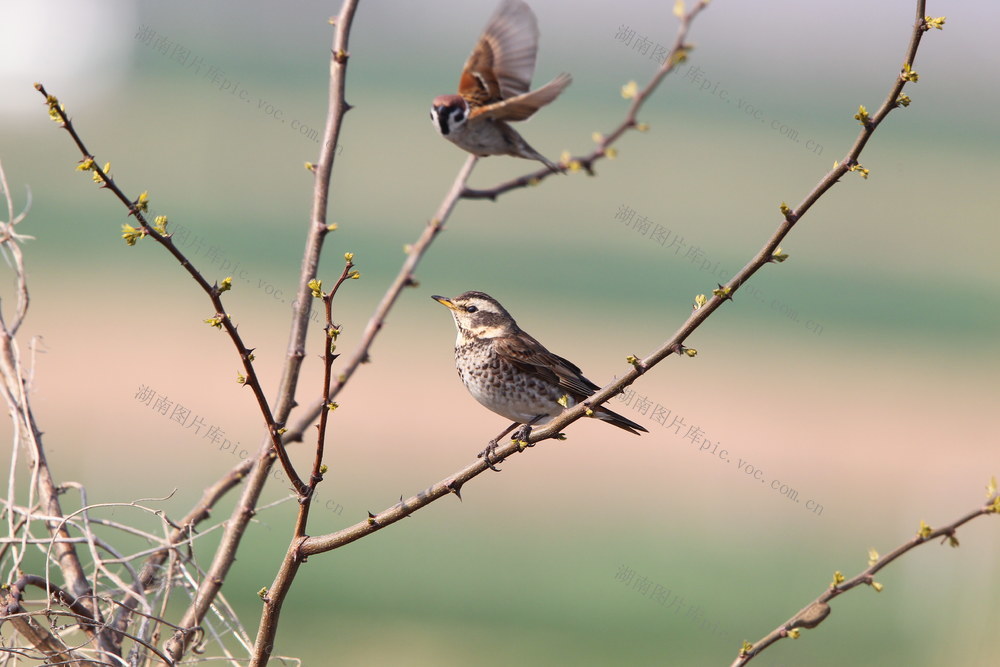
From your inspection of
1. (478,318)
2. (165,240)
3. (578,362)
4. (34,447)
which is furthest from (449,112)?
(578,362)

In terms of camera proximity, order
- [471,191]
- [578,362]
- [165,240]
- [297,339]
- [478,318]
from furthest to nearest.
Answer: [578,362] < [478,318] < [297,339] < [471,191] < [165,240]

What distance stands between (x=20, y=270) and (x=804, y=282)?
33.6 meters

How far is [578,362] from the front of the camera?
21.7m

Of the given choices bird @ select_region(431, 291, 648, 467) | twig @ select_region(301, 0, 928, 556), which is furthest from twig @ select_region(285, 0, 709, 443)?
bird @ select_region(431, 291, 648, 467)

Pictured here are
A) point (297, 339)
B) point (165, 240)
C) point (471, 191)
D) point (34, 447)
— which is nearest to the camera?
point (165, 240)

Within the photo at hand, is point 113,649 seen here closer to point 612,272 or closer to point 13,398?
point 13,398

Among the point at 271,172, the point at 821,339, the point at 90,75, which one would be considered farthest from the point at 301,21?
the point at 821,339

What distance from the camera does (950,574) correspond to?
1162cm

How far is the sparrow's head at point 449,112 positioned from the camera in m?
3.17

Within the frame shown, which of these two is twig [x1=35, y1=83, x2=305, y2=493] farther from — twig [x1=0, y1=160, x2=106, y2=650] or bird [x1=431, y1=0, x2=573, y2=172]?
bird [x1=431, y1=0, x2=573, y2=172]

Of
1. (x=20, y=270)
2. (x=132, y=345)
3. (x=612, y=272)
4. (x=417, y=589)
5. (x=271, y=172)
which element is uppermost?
(x=271, y=172)

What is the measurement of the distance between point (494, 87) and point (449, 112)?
27cm

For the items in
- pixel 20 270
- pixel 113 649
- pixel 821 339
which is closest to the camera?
pixel 113 649

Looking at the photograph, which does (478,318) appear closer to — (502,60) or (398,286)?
(398,286)
